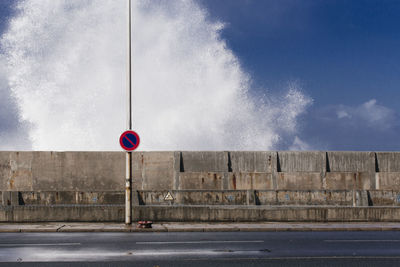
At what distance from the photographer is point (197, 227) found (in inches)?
671

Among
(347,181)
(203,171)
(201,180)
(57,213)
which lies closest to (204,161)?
(203,171)

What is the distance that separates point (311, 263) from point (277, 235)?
17.8 ft

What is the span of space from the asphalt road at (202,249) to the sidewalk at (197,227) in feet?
1.81

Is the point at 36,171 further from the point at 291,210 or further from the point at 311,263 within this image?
the point at 311,263

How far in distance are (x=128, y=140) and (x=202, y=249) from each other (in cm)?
620

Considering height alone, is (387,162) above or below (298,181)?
above

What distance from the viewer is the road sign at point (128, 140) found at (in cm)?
1728

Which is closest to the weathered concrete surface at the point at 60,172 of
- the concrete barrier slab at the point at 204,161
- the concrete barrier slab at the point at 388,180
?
the concrete barrier slab at the point at 204,161

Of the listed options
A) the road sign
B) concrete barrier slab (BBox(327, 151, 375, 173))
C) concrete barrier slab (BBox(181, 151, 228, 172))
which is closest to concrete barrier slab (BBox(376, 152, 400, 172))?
concrete barrier slab (BBox(327, 151, 375, 173))

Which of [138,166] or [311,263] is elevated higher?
[138,166]

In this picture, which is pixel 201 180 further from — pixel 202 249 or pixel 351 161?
pixel 202 249

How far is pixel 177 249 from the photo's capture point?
12.4m

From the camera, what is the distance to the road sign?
17281 mm

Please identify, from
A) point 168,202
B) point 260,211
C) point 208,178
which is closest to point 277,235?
point 260,211
